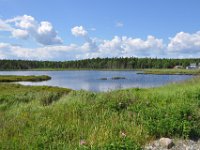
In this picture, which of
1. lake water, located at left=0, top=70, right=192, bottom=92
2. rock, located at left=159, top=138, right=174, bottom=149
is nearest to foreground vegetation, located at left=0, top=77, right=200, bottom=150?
rock, located at left=159, top=138, right=174, bottom=149

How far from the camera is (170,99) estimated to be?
526 inches

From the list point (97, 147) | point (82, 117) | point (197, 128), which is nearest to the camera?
point (97, 147)

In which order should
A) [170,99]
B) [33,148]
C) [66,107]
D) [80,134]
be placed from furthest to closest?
[170,99] < [66,107] < [80,134] < [33,148]

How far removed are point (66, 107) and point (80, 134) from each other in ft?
10.6

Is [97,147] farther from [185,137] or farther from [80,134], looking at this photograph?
[185,137]

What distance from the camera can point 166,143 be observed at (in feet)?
26.2

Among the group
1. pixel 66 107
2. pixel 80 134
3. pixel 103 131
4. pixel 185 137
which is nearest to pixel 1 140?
pixel 80 134

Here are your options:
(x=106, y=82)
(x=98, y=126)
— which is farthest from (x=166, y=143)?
(x=106, y=82)

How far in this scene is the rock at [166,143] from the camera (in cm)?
792

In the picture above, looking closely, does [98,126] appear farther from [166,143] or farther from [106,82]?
[106,82]

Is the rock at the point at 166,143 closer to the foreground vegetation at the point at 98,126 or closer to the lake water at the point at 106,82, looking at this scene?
the foreground vegetation at the point at 98,126

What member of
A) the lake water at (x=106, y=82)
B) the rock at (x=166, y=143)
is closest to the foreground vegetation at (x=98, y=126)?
the rock at (x=166, y=143)

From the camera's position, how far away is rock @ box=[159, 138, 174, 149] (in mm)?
7918

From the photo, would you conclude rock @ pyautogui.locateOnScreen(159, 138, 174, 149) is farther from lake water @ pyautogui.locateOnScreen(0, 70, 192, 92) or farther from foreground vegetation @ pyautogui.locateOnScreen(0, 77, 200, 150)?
lake water @ pyautogui.locateOnScreen(0, 70, 192, 92)
